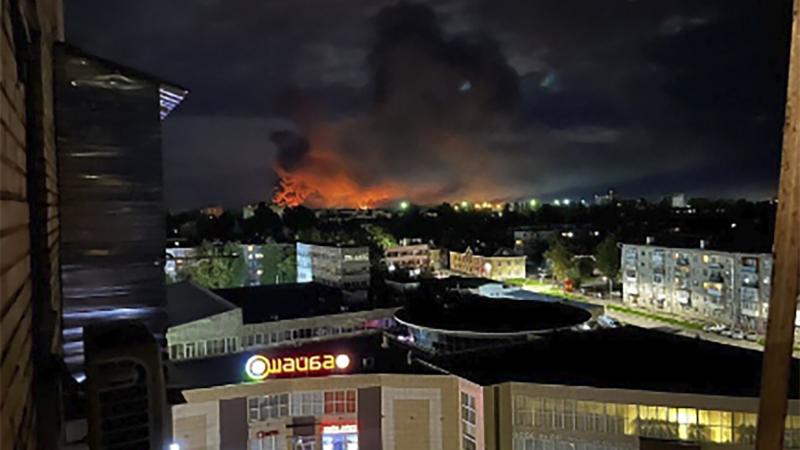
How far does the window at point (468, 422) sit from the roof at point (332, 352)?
1.11 metres

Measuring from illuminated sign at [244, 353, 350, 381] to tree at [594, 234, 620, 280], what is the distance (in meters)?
34.1

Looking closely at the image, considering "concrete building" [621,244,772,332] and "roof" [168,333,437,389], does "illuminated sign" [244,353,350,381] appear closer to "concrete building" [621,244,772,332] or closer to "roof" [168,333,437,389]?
"roof" [168,333,437,389]

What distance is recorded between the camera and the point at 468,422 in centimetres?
1373

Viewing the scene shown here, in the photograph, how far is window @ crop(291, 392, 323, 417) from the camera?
14.9 m

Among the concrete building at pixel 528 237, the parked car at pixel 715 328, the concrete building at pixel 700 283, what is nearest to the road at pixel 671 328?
the parked car at pixel 715 328

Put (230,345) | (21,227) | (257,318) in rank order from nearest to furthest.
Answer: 1. (21,227)
2. (230,345)
3. (257,318)

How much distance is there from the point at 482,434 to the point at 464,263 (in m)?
44.7

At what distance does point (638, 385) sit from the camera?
483 inches

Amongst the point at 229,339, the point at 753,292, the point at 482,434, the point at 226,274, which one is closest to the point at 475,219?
the point at 226,274

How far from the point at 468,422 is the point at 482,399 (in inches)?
39.9

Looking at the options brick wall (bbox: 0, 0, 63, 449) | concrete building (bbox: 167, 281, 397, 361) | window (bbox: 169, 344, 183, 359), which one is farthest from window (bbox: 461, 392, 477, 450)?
brick wall (bbox: 0, 0, 63, 449)

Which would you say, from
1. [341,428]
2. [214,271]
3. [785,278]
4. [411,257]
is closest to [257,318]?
[341,428]

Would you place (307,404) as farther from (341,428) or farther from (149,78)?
(149,78)

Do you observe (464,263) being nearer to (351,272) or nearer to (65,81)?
(351,272)
